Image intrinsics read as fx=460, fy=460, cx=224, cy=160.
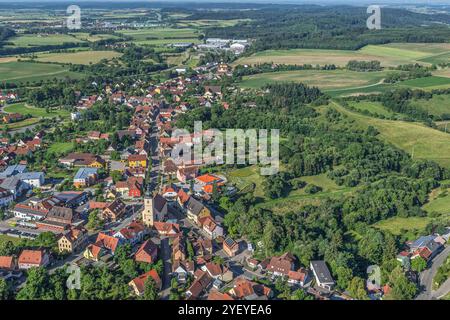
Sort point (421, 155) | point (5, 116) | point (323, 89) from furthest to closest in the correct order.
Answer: point (323, 89) < point (5, 116) < point (421, 155)

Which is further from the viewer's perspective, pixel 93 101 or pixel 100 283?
pixel 93 101

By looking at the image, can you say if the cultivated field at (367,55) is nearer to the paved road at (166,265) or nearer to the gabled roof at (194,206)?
the gabled roof at (194,206)

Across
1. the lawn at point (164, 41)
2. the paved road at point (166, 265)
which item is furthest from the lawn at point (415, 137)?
the lawn at point (164, 41)

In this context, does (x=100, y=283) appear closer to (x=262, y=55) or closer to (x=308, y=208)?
(x=308, y=208)

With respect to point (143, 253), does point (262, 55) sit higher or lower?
higher

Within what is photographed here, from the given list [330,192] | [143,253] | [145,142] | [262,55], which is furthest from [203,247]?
[262,55]

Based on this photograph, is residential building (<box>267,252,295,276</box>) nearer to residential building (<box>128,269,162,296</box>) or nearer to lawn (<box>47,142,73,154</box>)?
residential building (<box>128,269,162,296</box>)

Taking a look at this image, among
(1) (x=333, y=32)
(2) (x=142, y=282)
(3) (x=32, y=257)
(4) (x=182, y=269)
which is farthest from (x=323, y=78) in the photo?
(3) (x=32, y=257)

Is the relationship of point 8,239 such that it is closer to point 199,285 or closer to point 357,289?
point 199,285
